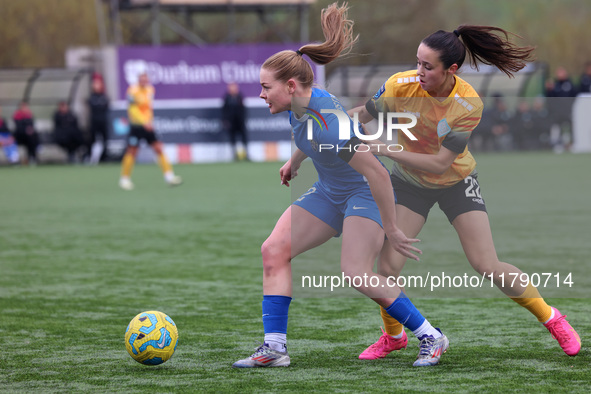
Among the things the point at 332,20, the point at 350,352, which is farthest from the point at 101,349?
the point at 332,20

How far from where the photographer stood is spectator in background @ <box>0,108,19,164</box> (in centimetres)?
2398

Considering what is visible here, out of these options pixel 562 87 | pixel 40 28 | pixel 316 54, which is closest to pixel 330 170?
pixel 316 54

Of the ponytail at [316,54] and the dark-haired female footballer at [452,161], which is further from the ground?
the ponytail at [316,54]

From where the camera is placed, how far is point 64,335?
5488mm

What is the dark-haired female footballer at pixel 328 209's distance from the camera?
4.40 meters

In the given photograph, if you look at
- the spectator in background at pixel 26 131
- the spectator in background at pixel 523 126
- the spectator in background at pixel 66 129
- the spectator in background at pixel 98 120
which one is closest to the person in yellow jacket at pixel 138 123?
the spectator in background at pixel 523 126

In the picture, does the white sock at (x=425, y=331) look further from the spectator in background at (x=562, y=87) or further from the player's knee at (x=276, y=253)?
the spectator in background at (x=562, y=87)

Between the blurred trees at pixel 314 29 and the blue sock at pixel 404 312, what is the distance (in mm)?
35844

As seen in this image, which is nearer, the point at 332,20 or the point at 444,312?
the point at 332,20

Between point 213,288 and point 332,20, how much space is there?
305 centimetres

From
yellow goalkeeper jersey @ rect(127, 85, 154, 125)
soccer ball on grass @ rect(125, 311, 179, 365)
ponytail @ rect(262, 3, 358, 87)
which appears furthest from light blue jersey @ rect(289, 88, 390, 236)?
yellow goalkeeper jersey @ rect(127, 85, 154, 125)

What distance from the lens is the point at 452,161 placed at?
4.57m

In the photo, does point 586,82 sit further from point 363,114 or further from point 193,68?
point 363,114

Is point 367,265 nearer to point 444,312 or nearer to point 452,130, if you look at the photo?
point 452,130
